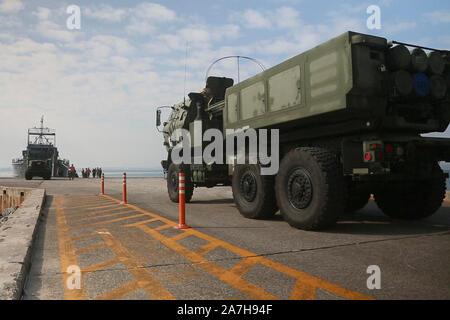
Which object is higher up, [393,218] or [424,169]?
[424,169]

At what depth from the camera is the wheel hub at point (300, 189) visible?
568cm

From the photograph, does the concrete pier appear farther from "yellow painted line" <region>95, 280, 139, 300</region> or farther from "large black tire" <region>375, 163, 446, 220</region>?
"large black tire" <region>375, 163, 446, 220</region>

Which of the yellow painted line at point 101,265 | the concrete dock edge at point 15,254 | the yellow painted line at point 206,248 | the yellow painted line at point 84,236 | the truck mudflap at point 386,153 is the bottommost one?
the yellow painted line at point 84,236

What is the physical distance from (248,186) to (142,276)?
4115mm

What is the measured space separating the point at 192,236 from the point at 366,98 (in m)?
3.34

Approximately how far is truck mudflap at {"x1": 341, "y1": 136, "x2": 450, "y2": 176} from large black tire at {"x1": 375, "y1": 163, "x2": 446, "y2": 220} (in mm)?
462

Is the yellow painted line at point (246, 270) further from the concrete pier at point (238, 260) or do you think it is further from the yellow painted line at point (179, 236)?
the yellow painted line at point (179, 236)

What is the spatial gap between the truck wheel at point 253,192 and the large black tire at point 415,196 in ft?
6.63

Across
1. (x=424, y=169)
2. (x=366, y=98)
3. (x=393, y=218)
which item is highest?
(x=366, y=98)

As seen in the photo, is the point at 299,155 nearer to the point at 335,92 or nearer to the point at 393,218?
the point at 335,92

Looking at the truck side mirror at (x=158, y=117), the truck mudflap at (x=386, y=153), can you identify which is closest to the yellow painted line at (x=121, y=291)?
the truck mudflap at (x=386, y=153)

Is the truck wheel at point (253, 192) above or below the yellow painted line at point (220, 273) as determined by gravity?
above
